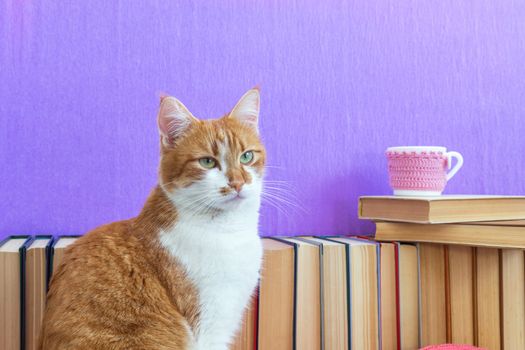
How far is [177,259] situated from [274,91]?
57cm

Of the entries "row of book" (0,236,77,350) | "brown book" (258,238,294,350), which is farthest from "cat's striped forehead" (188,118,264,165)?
"row of book" (0,236,77,350)

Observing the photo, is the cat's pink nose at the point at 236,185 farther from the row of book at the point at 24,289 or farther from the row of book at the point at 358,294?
the row of book at the point at 24,289

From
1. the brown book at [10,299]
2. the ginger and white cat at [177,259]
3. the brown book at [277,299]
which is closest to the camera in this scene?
the ginger and white cat at [177,259]

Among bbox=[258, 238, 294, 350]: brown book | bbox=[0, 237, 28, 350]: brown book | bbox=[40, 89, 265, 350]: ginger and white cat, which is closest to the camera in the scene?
bbox=[40, 89, 265, 350]: ginger and white cat

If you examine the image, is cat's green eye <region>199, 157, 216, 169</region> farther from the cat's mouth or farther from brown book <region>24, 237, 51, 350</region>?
brown book <region>24, 237, 51, 350</region>

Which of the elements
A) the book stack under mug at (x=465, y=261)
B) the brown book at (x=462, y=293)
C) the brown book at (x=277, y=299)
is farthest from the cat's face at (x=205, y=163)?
the brown book at (x=462, y=293)

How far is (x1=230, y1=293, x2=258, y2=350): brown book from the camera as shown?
912 millimetres

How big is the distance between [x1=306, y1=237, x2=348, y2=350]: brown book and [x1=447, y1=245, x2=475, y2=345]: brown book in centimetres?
27

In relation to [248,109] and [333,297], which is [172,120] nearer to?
[248,109]

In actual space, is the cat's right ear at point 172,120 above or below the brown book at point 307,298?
above

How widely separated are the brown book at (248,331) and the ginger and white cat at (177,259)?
3.8 inches

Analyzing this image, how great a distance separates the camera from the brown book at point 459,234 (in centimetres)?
95

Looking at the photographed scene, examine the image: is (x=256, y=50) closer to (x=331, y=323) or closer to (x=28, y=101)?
(x=28, y=101)

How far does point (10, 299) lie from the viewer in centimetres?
82
